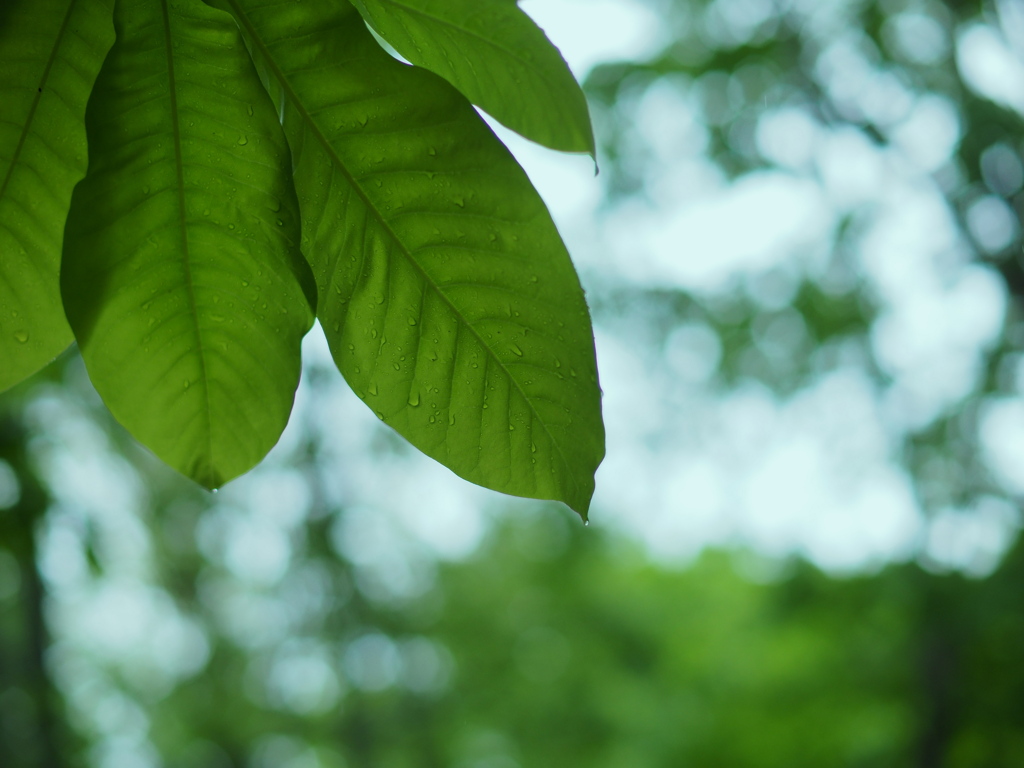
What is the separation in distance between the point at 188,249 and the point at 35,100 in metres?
0.10

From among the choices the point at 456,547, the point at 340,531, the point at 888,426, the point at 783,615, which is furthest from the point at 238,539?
the point at 888,426

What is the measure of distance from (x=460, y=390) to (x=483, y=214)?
98 mm

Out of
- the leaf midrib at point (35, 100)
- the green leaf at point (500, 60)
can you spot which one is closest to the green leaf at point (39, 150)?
the leaf midrib at point (35, 100)

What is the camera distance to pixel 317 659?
9297 mm

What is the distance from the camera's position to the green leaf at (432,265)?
41cm

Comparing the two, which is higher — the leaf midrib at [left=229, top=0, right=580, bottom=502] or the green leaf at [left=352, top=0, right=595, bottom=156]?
the green leaf at [left=352, top=0, right=595, bottom=156]

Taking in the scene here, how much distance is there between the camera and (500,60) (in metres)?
0.43

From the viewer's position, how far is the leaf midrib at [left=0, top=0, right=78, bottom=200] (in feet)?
1.30

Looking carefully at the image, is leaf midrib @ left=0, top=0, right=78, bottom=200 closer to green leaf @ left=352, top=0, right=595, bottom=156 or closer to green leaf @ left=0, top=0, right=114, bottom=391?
green leaf @ left=0, top=0, right=114, bottom=391

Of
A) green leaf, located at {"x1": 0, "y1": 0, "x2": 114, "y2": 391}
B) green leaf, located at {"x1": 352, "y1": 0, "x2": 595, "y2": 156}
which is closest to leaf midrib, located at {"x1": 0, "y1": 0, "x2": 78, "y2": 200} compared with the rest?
green leaf, located at {"x1": 0, "y1": 0, "x2": 114, "y2": 391}

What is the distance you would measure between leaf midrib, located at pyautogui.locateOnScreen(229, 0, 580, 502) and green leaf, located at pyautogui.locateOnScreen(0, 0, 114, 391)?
0.07 metres

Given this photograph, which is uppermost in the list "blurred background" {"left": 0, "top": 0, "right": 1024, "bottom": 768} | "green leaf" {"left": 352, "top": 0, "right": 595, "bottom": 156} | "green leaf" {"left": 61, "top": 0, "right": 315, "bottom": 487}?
"green leaf" {"left": 352, "top": 0, "right": 595, "bottom": 156}

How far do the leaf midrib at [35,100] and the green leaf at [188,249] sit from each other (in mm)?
28

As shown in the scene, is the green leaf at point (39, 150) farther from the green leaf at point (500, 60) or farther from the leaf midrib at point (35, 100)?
the green leaf at point (500, 60)
